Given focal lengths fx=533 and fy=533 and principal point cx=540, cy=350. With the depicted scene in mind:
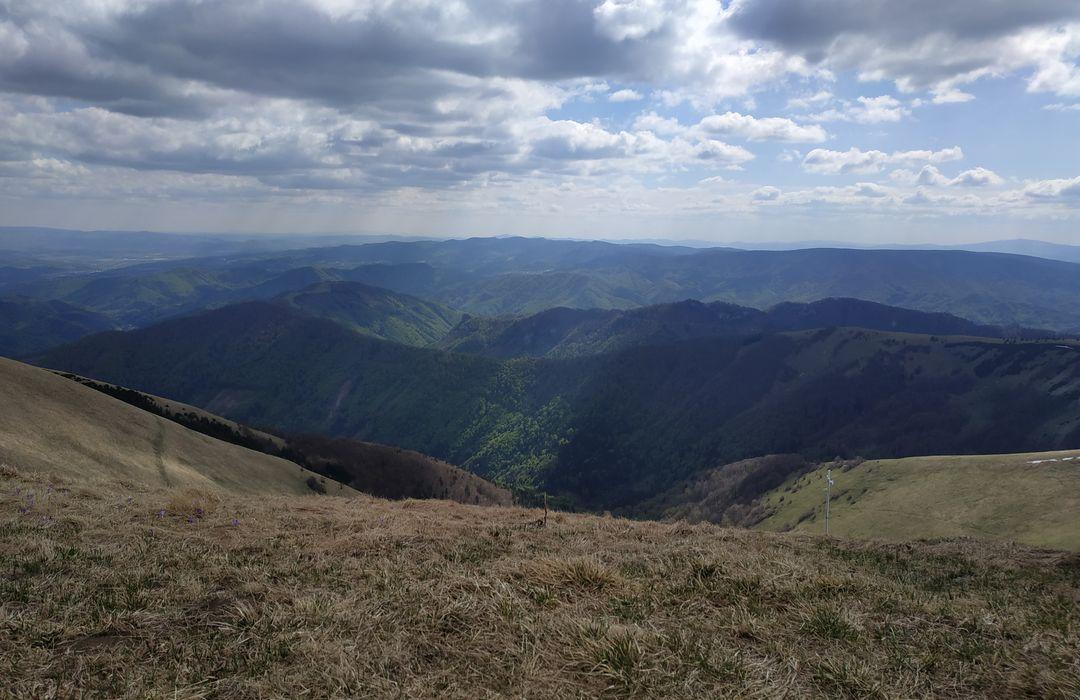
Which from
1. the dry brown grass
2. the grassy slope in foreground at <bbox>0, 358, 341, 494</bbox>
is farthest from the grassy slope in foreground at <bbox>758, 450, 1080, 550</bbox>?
the grassy slope in foreground at <bbox>0, 358, 341, 494</bbox>

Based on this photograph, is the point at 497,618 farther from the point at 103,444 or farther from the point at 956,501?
the point at 956,501

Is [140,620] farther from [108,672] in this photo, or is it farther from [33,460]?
[33,460]

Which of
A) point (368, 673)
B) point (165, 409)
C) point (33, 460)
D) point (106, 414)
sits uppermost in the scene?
point (368, 673)

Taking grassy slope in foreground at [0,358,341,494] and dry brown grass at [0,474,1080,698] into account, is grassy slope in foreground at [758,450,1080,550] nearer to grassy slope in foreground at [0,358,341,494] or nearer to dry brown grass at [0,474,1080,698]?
dry brown grass at [0,474,1080,698]

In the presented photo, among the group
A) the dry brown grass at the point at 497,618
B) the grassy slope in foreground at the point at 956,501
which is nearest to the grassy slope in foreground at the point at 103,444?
the dry brown grass at the point at 497,618

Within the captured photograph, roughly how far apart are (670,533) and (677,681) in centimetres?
1136

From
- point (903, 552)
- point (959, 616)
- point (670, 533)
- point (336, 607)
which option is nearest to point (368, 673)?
point (336, 607)

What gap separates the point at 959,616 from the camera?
870cm

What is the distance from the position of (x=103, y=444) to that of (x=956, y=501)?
118957mm

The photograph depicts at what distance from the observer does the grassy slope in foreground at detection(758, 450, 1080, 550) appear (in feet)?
236

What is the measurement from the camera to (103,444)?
43406 millimetres

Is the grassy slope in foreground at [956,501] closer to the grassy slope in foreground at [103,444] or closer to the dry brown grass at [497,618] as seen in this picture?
the dry brown grass at [497,618]

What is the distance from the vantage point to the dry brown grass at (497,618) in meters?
6.34

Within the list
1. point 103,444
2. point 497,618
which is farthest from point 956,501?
point 103,444
